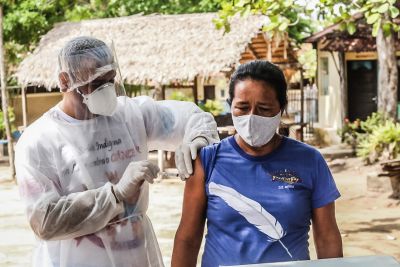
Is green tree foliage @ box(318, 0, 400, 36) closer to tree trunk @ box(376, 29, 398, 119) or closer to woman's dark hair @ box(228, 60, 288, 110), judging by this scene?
woman's dark hair @ box(228, 60, 288, 110)

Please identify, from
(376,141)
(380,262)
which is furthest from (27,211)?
(376,141)

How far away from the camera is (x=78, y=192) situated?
2143 mm

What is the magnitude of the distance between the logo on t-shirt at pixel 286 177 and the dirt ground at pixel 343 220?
12.0 ft

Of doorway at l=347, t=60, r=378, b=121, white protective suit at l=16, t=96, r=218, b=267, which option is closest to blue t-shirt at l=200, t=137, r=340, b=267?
white protective suit at l=16, t=96, r=218, b=267

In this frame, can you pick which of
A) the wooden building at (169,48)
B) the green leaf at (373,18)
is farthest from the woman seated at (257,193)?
the wooden building at (169,48)

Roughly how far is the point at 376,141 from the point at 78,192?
8306 millimetres

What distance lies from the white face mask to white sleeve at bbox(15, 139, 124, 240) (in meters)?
0.51

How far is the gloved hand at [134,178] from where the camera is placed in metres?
2.06

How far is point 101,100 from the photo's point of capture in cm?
221

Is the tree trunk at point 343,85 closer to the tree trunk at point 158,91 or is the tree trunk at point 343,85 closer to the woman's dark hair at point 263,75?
the tree trunk at point 158,91

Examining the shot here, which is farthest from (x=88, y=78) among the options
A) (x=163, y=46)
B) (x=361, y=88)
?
(x=361, y=88)

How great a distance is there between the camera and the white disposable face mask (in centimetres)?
221

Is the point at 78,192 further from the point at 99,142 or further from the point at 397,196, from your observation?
the point at 397,196

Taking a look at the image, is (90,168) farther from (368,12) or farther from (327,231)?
(368,12)
